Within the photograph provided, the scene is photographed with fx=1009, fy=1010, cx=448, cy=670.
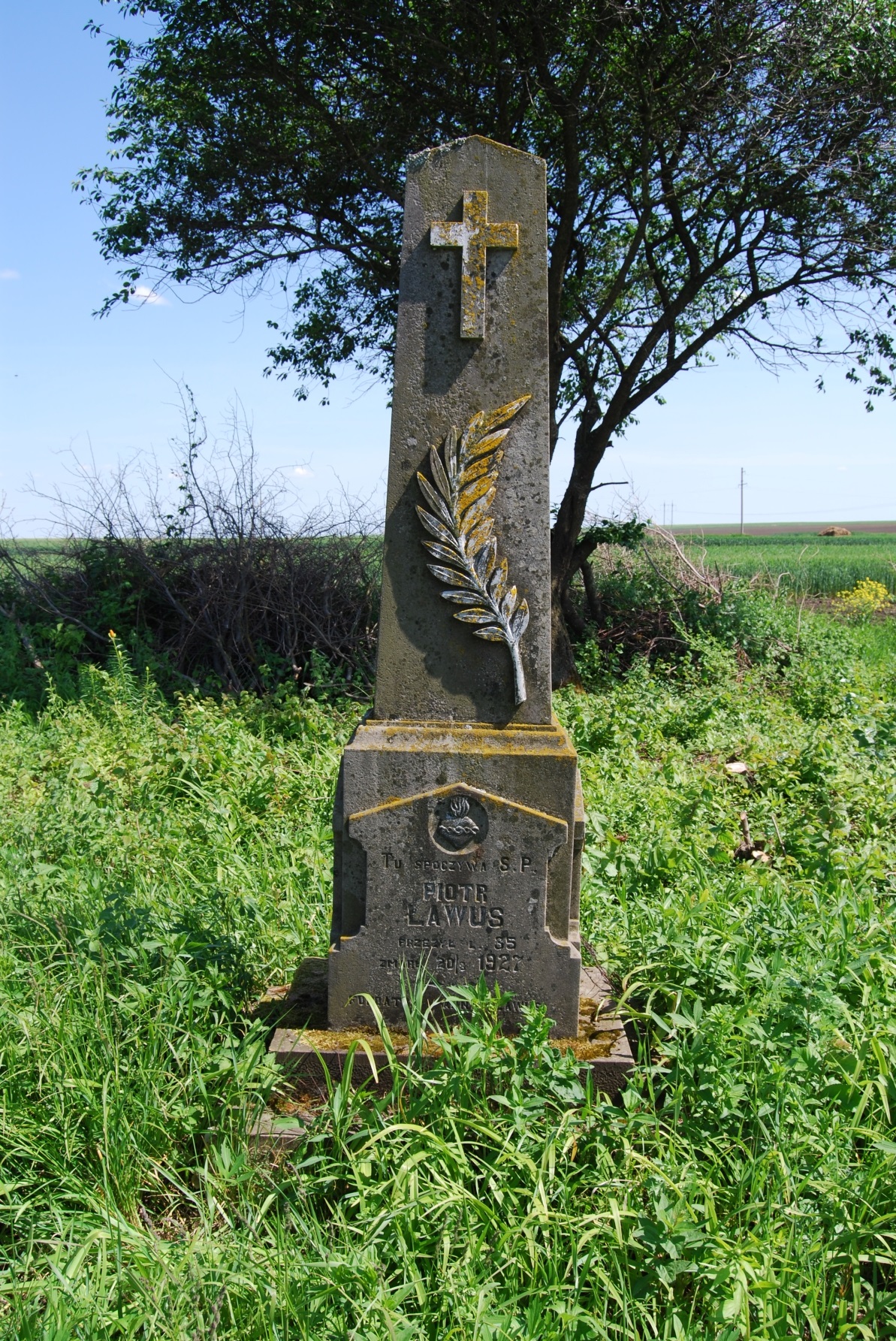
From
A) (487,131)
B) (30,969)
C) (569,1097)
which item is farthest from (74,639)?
(569,1097)

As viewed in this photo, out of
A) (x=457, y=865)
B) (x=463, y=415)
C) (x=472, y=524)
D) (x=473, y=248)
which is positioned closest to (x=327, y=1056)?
(x=457, y=865)

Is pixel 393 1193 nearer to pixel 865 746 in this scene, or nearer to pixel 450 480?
pixel 450 480

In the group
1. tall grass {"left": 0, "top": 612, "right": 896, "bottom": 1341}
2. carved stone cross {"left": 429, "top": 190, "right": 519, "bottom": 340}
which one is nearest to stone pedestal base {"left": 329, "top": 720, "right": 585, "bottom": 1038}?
tall grass {"left": 0, "top": 612, "right": 896, "bottom": 1341}

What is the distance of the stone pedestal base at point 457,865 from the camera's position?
3.00 metres

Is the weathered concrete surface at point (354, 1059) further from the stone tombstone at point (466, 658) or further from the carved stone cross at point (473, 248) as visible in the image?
the carved stone cross at point (473, 248)

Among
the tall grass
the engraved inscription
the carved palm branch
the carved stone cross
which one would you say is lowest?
the tall grass

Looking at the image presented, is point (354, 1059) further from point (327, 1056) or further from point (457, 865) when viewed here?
point (457, 865)

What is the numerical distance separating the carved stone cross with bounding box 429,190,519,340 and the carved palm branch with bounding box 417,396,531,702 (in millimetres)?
271

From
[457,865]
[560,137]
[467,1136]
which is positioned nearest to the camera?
[467,1136]

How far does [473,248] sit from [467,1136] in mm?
2508

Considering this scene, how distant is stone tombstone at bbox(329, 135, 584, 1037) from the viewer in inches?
118

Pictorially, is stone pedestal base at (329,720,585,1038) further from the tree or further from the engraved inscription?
the tree

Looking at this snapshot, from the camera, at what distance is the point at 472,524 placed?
3.06 m

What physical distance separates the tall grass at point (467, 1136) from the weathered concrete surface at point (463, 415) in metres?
0.92
